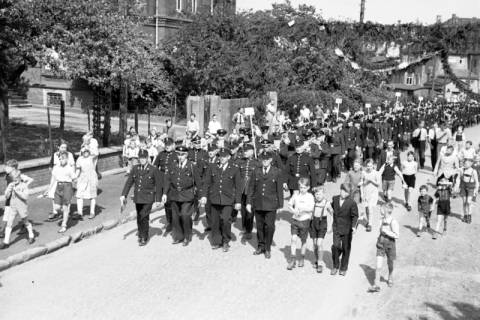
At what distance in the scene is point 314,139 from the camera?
16.0 meters

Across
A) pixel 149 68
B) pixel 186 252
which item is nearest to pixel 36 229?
pixel 186 252

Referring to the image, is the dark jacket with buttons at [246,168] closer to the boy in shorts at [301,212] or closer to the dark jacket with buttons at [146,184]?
the dark jacket with buttons at [146,184]

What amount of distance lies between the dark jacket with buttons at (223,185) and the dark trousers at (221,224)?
14cm

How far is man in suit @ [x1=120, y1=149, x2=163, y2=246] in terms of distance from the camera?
11781 mm

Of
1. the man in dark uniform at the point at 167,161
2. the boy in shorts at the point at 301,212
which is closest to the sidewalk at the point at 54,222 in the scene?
the man in dark uniform at the point at 167,161

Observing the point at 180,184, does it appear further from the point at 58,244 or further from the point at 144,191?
the point at 58,244

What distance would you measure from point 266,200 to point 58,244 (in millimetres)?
3925

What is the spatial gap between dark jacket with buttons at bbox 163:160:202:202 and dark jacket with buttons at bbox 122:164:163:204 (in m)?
0.15

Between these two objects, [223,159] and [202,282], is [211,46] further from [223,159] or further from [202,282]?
[202,282]

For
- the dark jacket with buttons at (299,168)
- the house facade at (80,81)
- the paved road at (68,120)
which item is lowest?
the dark jacket with buttons at (299,168)

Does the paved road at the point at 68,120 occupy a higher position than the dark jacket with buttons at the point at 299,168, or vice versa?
the paved road at the point at 68,120

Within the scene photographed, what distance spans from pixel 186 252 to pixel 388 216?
12.2 feet

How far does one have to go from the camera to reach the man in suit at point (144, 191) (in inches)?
464


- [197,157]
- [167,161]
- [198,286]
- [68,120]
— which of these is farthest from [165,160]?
[68,120]
